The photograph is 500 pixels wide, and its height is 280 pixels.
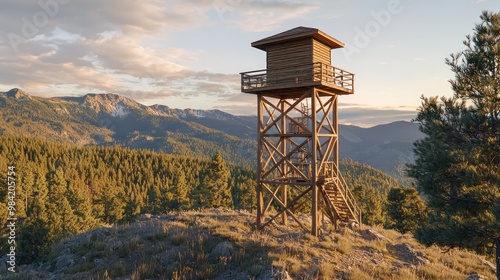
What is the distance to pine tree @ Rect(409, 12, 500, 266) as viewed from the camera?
10578 mm

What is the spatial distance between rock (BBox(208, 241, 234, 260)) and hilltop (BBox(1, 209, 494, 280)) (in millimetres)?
46

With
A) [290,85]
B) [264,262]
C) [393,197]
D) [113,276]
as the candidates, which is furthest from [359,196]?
[113,276]

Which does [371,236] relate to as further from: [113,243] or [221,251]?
[113,243]

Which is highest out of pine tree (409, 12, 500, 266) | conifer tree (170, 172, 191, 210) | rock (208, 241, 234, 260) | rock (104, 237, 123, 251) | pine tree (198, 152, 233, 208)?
pine tree (409, 12, 500, 266)

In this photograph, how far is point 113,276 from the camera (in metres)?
11.6

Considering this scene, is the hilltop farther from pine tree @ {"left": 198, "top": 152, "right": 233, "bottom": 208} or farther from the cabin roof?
pine tree @ {"left": 198, "top": 152, "right": 233, "bottom": 208}

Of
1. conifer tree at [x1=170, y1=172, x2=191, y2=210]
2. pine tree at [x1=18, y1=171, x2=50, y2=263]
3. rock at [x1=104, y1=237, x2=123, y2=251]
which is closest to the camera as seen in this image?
rock at [x1=104, y1=237, x2=123, y2=251]

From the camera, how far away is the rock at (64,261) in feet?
43.7

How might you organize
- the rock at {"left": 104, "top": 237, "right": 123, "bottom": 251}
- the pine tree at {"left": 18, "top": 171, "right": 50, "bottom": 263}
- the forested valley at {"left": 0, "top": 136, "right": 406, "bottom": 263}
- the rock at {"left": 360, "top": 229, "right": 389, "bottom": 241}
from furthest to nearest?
the forested valley at {"left": 0, "top": 136, "right": 406, "bottom": 263} → the pine tree at {"left": 18, "top": 171, "right": 50, "bottom": 263} → the rock at {"left": 360, "top": 229, "right": 389, "bottom": 241} → the rock at {"left": 104, "top": 237, "right": 123, "bottom": 251}

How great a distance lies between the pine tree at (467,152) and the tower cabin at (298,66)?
6.13 m

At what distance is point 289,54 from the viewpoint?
1789 centimetres

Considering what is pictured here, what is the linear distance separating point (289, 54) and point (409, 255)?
1327cm


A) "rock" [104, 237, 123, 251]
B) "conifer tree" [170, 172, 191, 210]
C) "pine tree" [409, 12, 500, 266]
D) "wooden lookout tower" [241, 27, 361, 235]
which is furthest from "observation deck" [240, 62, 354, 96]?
"conifer tree" [170, 172, 191, 210]

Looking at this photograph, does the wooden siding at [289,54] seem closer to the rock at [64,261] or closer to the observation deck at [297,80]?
the observation deck at [297,80]
